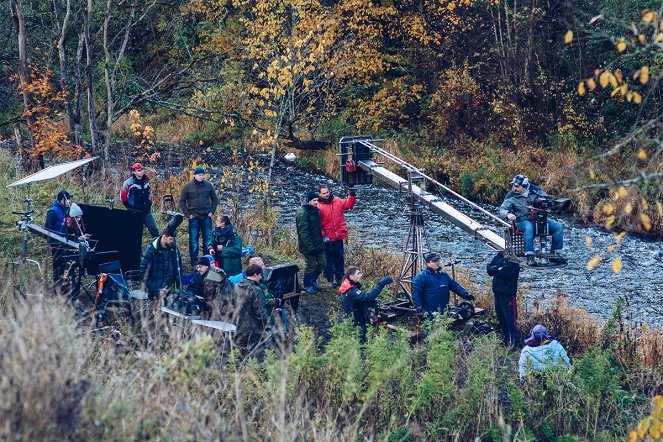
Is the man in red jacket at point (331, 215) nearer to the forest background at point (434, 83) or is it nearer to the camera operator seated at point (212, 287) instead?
the camera operator seated at point (212, 287)

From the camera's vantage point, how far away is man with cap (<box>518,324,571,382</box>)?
31.4 ft

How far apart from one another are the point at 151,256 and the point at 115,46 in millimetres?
26081

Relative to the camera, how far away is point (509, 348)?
1076 cm

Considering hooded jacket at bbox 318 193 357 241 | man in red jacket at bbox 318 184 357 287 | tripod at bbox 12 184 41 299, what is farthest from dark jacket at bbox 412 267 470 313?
tripod at bbox 12 184 41 299

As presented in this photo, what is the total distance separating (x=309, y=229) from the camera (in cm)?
1291

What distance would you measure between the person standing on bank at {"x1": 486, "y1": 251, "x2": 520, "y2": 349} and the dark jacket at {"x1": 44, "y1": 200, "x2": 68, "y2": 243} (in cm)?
592

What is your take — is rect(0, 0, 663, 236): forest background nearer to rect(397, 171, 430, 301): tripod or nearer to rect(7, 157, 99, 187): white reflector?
rect(397, 171, 430, 301): tripod

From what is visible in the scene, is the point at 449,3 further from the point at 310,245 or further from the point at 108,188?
the point at 310,245

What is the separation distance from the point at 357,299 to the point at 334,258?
11.1ft

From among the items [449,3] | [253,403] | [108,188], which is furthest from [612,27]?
[253,403]

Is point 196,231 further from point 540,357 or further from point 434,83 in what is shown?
point 434,83

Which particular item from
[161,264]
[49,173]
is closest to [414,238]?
[161,264]

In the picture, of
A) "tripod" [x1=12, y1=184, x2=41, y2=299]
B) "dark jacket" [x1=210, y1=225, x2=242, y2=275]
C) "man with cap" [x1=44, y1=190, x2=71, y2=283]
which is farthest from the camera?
"dark jacket" [x1=210, y1=225, x2=242, y2=275]

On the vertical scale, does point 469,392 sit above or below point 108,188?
below
